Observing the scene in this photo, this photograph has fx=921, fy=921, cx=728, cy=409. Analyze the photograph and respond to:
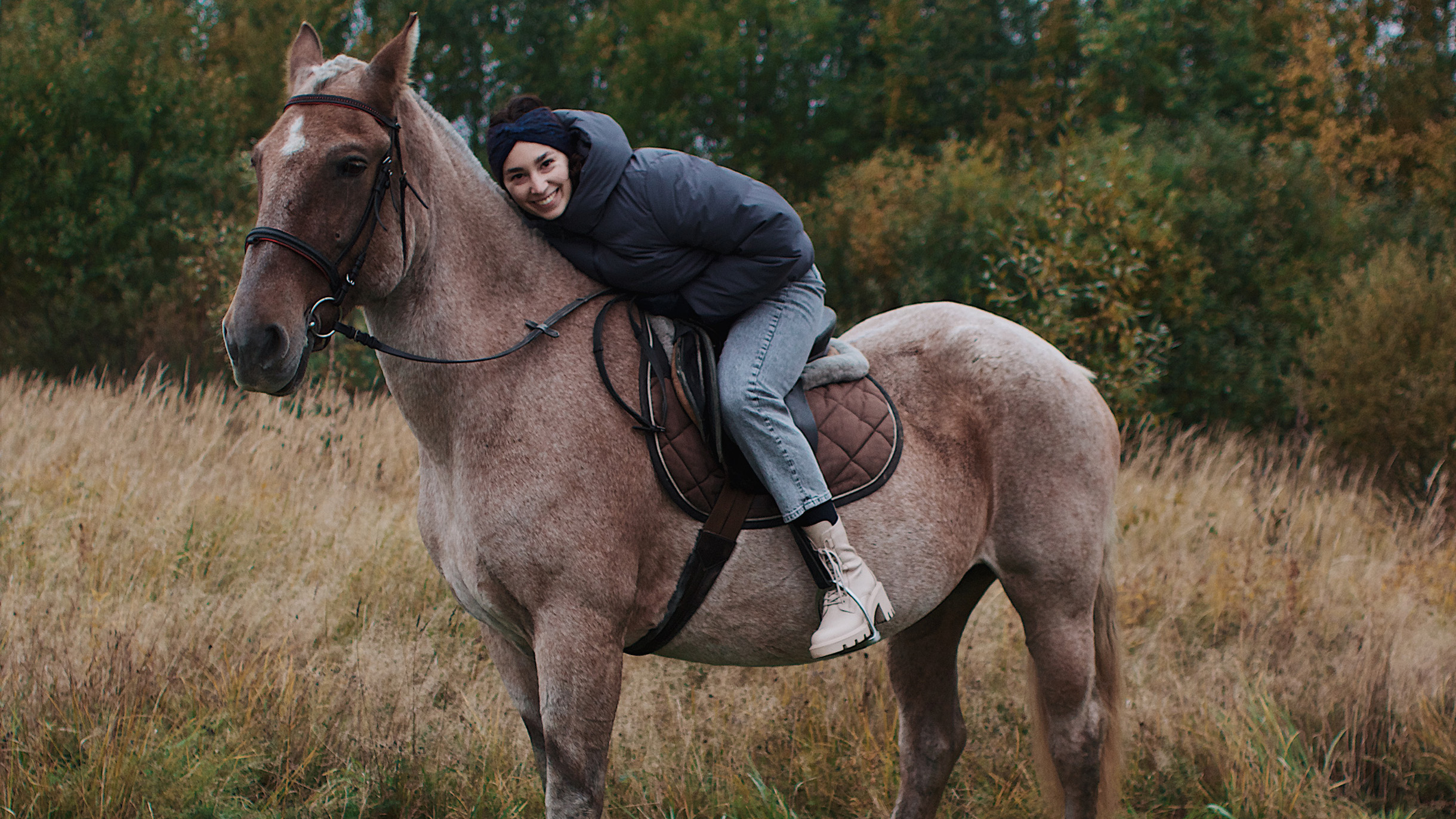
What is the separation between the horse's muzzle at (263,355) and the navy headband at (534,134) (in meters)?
0.83

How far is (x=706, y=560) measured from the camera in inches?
110

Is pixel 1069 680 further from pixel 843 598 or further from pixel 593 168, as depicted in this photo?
pixel 593 168

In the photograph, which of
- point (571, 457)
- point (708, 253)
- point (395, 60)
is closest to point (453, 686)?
point (571, 457)

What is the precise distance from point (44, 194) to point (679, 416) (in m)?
15.2

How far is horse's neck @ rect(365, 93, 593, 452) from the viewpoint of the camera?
8.70ft

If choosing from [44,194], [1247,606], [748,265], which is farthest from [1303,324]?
[44,194]

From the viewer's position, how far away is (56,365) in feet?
47.0

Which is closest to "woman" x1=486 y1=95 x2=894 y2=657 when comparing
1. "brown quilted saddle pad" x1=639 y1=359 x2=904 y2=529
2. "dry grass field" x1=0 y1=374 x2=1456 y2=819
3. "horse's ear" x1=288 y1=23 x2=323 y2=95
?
"brown quilted saddle pad" x1=639 y1=359 x2=904 y2=529

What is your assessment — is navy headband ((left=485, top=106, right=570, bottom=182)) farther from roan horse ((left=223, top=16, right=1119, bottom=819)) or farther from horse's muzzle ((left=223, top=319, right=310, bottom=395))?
horse's muzzle ((left=223, top=319, right=310, bottom=395))

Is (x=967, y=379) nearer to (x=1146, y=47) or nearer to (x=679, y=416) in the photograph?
(x=679, y=416)

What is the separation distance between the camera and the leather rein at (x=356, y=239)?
2279 mm

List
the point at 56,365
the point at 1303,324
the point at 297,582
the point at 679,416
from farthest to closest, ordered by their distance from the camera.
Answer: the point at 56,365 < the point at 1303,324 < the point at 297,582 < the point at 679,416

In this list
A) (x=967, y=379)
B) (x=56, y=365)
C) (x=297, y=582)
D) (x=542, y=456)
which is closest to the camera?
(x=542, y=456)

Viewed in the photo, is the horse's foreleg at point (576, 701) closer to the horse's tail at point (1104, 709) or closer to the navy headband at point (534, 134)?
the navy headband at point (534, 134)
